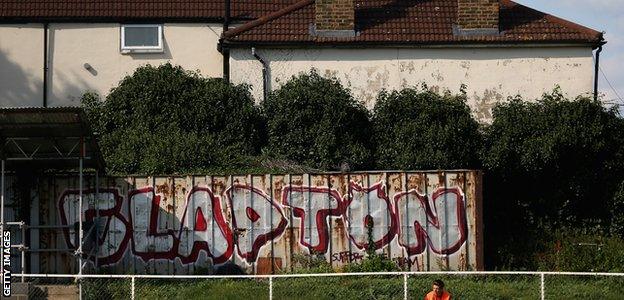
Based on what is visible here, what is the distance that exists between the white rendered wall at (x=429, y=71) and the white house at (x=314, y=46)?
0.03 m

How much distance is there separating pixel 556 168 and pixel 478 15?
5.05 meters

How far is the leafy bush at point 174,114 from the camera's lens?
2817cm

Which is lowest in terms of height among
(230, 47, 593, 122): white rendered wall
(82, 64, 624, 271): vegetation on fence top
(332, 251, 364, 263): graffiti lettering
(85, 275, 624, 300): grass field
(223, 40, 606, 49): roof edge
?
(85, 275, 624, 300): grass field

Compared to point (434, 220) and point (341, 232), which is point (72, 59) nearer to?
point (341, 232)

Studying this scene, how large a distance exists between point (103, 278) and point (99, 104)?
413 inches

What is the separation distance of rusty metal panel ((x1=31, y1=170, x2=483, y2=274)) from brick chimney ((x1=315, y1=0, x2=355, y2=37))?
25.8 ft

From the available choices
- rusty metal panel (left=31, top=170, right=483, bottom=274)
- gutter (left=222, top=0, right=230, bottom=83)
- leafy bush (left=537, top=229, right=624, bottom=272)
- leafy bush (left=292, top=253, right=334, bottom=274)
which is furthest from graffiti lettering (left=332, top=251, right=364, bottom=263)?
gutter (left=222, top=0, right=230, bottom=83)

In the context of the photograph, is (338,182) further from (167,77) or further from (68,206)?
(167,77)

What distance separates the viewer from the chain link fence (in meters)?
20.5

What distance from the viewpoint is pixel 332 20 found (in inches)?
1210

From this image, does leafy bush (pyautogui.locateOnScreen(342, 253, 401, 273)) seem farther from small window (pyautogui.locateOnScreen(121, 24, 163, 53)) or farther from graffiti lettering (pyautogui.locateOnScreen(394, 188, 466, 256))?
small window (pyautogui.locateOnScreen(121, 24, 163, 53))

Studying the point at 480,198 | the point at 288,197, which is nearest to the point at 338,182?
the point at 288,197

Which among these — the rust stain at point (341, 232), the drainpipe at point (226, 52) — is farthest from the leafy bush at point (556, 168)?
the drainpipe at point (226, 52)

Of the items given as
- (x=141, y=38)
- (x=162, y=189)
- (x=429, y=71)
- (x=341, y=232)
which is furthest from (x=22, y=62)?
(x=341, y=232)
